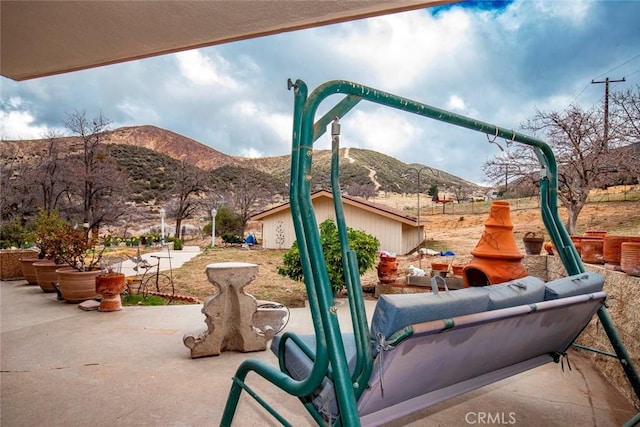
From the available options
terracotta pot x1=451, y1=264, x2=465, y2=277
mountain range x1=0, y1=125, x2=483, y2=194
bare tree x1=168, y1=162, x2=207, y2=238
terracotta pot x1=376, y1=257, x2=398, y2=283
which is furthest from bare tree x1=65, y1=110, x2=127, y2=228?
terracotta pot x1=451, y1=264, x2=465, y2=277

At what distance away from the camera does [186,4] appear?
1762 millimetres

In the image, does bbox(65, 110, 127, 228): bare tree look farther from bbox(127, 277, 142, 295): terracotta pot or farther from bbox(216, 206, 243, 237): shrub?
bbox(127, 277, 142, 295): terracotta pot

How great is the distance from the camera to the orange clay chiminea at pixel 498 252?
218 cm

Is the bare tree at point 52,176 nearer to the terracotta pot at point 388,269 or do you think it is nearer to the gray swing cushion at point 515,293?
the terracotta pot at point 388,269

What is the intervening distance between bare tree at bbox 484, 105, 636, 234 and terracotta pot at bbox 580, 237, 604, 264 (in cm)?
223

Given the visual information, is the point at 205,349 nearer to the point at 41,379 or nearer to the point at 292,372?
the point at 41,379

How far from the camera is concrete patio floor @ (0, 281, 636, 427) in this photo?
174 centimetres

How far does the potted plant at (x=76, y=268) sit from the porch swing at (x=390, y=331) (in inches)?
151

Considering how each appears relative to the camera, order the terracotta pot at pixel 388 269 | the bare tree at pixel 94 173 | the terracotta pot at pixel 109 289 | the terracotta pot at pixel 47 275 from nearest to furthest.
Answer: the terracotta pot at pixel 109 289, the terracotta pot at pixel 388 269, the terracotta pot at pixel 47 275, the bare tree at pixel 94 173

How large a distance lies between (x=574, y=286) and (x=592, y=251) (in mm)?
1575

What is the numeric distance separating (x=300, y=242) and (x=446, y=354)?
1.53 ft

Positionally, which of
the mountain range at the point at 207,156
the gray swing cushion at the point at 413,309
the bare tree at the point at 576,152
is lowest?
the gray swing cushion at the point at 413,309

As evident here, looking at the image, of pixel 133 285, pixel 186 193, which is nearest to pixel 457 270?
pixel 133 285

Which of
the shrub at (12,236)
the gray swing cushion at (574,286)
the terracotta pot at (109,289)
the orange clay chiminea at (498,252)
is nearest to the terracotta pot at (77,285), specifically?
the terracotta pot at (109,289)
